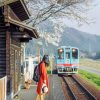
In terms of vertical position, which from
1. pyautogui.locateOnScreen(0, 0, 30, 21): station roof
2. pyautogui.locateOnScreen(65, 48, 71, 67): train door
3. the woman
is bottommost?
the woman

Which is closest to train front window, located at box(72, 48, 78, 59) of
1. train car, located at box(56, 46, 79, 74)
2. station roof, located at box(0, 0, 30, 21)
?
train car, located at box(56, 46, 79, 74)

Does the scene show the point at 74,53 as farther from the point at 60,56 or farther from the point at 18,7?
the point at 18,7

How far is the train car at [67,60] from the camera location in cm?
4244

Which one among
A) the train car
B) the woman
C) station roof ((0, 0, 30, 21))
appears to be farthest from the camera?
the train car

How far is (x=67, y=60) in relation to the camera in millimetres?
42594

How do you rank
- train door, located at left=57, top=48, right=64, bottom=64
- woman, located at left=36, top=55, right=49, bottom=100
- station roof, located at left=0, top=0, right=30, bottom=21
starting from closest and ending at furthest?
woman, located at left=36, top=55, right=49, bottom=100 < station roof, located at left=0, top=0, right=30, bottom=21 < train door, located at left=57, top=48, right=64, bottom=64

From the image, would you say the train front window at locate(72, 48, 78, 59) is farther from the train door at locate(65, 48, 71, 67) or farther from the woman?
the woman

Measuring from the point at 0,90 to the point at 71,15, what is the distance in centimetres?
2203

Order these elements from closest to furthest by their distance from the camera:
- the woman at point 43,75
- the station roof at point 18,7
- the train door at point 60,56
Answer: the woman at point 43,75
the station roof at point 18,7
the train door at point 60,56

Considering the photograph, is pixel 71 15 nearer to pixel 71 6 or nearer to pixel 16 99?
pixel 71 6

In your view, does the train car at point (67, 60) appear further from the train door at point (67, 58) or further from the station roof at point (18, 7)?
the station roof at point (18, 7)

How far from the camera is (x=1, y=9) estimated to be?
54.5ft

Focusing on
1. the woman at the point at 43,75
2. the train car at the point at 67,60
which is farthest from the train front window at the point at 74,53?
the woman at the point at 43,75

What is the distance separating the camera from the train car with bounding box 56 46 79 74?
42438 mm
